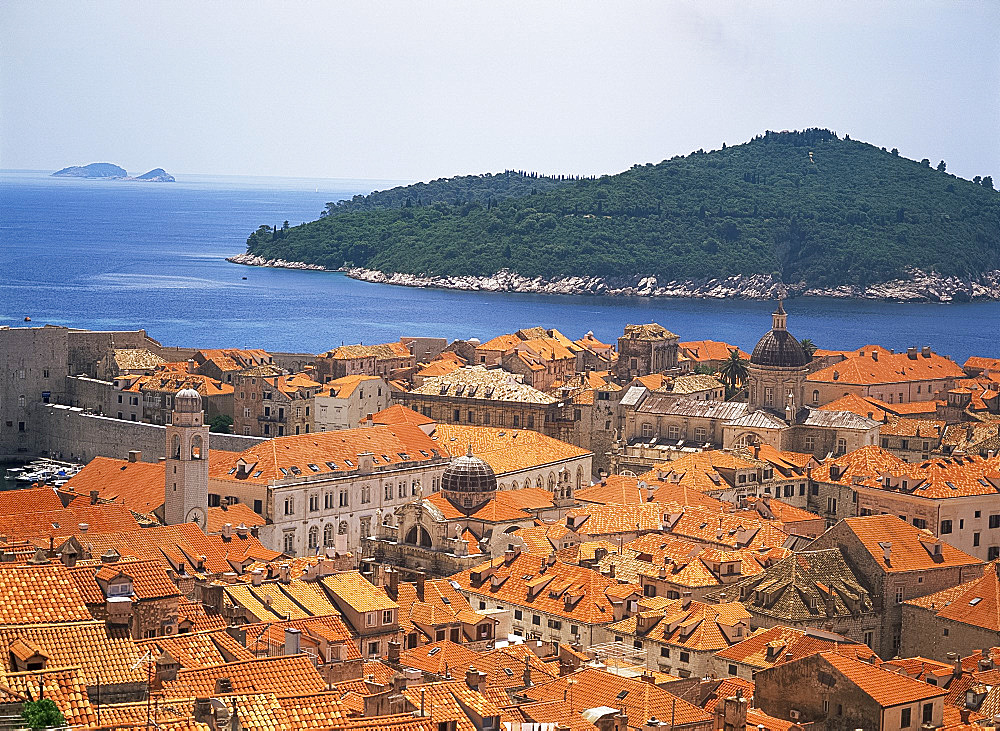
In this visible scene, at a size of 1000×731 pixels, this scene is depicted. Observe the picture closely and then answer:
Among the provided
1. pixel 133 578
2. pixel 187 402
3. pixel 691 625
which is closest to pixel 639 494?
pixel 187 402

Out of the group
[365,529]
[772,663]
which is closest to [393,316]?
[365,529]

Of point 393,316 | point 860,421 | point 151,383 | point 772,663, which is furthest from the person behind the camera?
point 393,316

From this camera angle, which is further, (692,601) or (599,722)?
(692,601)

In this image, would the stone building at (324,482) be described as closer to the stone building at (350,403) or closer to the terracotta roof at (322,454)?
the terracotta roof at (322,454)

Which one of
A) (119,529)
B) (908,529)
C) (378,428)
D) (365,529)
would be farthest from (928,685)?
(378,428)

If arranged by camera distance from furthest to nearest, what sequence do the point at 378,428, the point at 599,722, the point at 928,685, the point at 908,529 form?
the point at 378,428, the point at 908,529, the point at 928,685, the point at 599,722

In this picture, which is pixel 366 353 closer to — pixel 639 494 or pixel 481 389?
pixel 481 389

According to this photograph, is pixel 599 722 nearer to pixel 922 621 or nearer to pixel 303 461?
pixel 922 621
